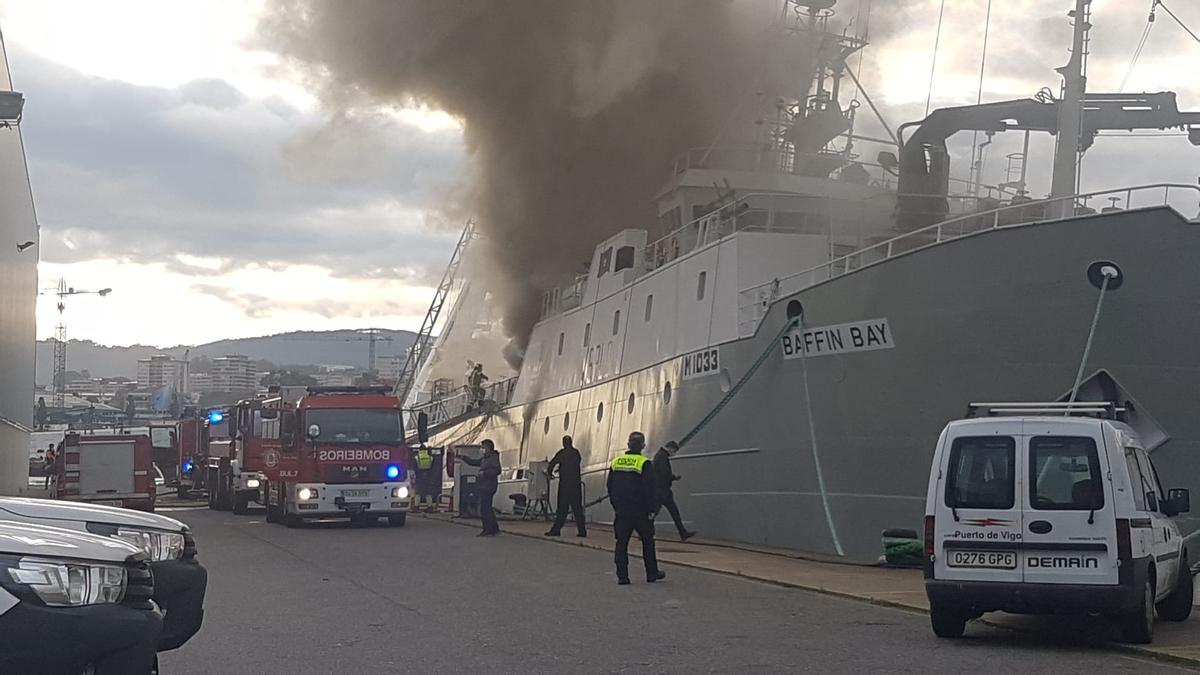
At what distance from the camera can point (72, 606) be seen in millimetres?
5262

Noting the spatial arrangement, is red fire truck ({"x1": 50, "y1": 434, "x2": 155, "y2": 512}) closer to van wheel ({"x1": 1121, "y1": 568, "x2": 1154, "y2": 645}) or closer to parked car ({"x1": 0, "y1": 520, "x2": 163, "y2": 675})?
van wheel ({"x1": 1121, "y1": 568, "x2": 1154, "y2": 645})

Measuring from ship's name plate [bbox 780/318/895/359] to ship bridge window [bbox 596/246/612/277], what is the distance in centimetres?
915

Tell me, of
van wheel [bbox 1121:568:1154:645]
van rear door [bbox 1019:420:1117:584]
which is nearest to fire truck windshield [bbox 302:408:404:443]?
van rear door [bbox 1019:420:1117:584]

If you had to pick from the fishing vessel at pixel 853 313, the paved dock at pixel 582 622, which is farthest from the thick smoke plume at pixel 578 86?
the paved dock at pixel 582 622

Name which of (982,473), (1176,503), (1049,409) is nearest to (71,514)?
(982,473)

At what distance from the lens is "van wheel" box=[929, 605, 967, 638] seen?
962 cm

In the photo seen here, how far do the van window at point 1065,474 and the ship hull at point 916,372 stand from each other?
4.19 metres

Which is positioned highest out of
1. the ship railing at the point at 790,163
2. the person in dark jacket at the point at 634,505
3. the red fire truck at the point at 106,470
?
the ship railing at the point at 790,163

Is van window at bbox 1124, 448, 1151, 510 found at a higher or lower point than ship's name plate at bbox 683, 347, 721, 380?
lower

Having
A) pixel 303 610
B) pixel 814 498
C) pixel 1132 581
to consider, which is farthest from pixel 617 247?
pixel 1132 581

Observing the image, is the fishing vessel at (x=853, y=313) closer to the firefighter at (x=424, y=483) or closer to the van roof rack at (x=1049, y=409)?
the van roof rack at (x=1049, y=409)

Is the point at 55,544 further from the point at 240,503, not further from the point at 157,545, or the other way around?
the point at 240,503

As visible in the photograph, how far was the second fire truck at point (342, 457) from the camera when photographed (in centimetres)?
2384

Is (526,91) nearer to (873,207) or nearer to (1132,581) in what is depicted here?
(873,207)
